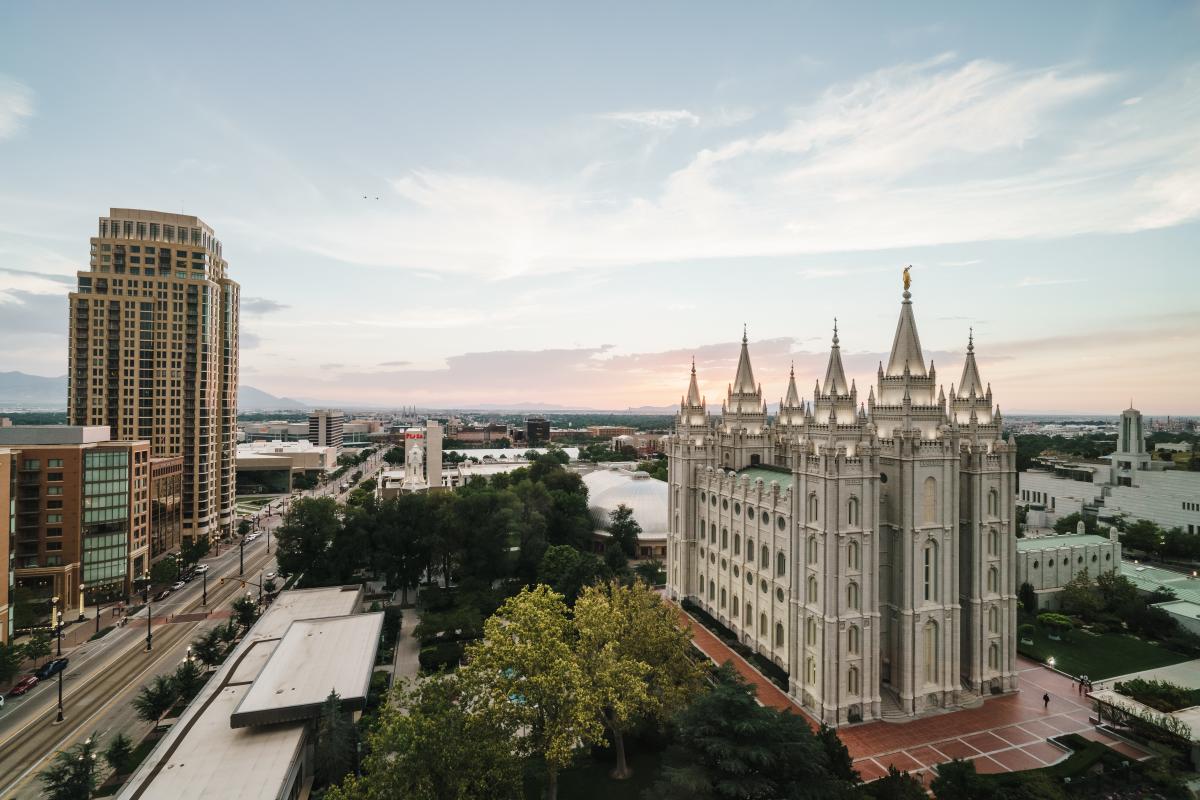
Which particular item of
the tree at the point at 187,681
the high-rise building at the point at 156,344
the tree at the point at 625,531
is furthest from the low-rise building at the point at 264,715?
the high-rise building at the point at 156,344

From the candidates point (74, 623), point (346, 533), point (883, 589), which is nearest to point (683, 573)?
point (883, 589)

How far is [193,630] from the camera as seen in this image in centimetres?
5503

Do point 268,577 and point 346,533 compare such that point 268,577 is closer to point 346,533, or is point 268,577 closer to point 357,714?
point 346,533

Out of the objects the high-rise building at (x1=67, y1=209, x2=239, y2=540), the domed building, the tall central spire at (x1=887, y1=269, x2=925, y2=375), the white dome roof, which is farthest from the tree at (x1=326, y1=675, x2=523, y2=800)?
the high-rise building at (x1=67, y1=209, x2=239, y2=540)

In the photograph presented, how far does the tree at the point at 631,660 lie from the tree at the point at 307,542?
4058 cm

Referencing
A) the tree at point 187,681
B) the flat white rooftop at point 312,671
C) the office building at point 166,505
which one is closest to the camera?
the flat white rooftop at point 312,671

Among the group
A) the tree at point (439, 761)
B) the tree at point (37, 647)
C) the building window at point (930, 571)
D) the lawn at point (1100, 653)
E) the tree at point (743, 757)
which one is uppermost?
the building window at point (930, 571)

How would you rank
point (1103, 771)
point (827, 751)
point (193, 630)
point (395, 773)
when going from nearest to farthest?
point (395, 773) < point (827, 751) < point (1103, 771) < point (193, 630)

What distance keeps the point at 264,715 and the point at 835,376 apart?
135 ft

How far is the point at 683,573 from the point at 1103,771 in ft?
111

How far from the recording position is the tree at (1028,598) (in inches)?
2199

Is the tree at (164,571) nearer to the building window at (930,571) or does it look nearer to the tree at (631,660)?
the tree at (631,660)

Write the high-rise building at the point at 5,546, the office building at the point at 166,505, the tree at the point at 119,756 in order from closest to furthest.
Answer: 1. the tree at the point at 119,756
2. the high-rise building at the point at 5,546
3. the office building at the point at 166,505

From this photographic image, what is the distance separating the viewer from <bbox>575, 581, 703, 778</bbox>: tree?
28594mm
